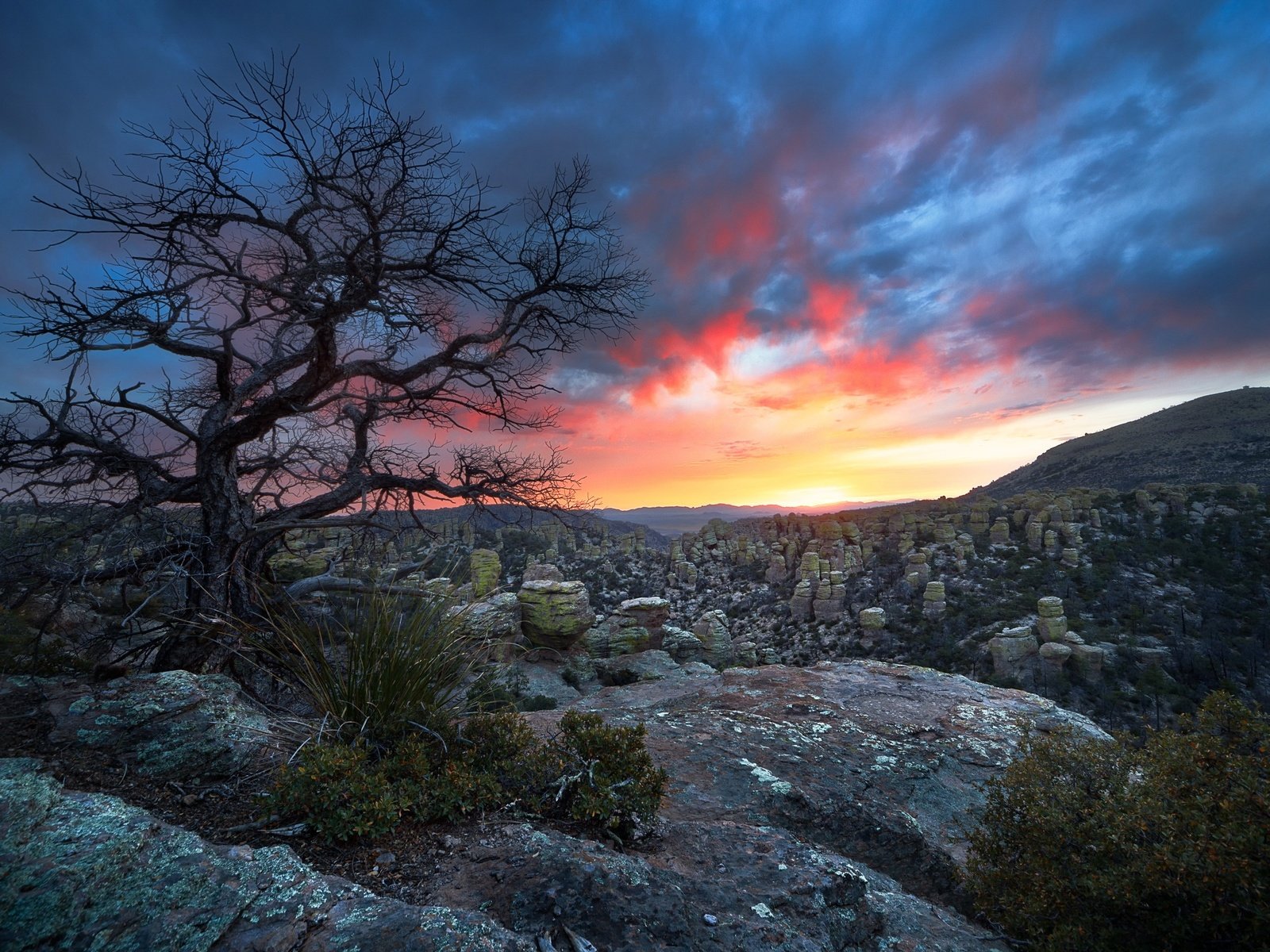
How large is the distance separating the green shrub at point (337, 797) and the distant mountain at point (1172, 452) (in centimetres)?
7896

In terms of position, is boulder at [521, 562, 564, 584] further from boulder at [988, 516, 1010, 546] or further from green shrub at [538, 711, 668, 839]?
boulder at [988, 516, 1010, 546]

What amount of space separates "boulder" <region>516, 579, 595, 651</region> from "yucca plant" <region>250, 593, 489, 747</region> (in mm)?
16238

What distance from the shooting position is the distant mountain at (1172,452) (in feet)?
200

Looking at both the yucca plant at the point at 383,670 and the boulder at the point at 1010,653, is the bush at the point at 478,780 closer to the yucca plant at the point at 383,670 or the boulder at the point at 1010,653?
the yucca plant at the point at 383,670

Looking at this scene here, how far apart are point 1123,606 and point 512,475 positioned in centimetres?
4805

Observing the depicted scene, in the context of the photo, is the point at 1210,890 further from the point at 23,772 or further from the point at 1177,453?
the point at 1177,453

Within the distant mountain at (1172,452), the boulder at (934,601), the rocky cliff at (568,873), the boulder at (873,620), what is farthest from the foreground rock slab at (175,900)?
the distant mountain at (1172,452)

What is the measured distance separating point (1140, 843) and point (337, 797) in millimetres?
4371

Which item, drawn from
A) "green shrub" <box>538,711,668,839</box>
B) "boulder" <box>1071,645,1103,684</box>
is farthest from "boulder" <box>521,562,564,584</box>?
"boulder" <box>1071,645,1103,684</box>

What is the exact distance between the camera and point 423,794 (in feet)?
10.2

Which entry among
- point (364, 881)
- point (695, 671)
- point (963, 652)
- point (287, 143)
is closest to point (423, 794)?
point (364, 881)

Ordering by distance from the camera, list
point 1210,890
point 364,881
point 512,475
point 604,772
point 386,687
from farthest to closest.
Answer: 1. point 512,475
2. point 386,687
3. point 604,772
4. point 364,881
5. point 1210,890

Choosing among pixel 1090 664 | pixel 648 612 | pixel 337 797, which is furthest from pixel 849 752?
pixel 1090 664

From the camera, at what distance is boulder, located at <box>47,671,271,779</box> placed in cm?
352
